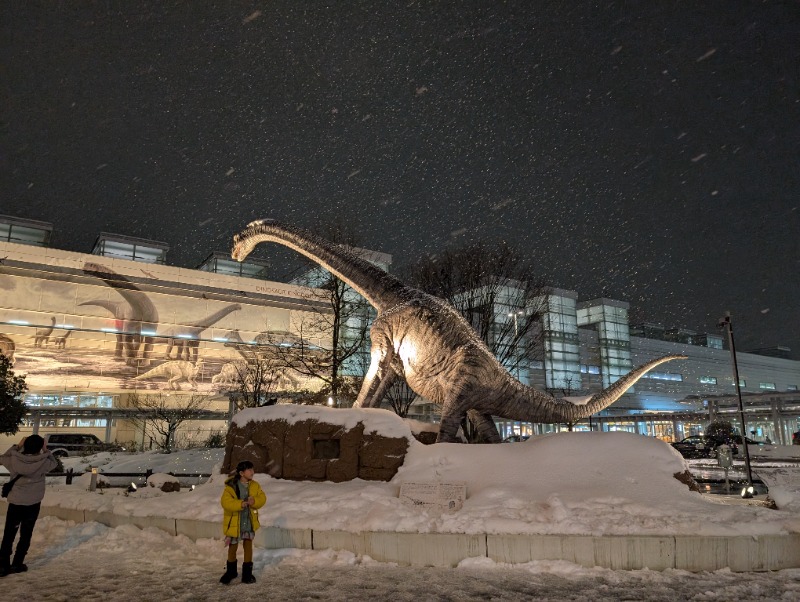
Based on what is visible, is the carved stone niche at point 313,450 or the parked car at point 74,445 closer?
the carved stone niche at point 313,450

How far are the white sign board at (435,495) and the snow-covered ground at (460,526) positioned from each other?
0.49ft

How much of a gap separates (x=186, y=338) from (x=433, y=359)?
33632mm

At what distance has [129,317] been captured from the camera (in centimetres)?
3769

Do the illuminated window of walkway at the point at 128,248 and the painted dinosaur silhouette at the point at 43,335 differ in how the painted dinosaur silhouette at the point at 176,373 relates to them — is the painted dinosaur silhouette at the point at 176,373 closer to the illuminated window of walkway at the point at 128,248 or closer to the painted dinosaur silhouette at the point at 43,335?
the painted dinosaur silhouette at the point at 43,335

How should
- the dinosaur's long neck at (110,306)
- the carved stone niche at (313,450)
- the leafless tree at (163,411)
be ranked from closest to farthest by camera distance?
the carved stone niche at (313,450) < the leafless tree at (163,411) < the dinosaur's long neck at (110,306)

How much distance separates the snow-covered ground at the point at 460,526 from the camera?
17.5 ft

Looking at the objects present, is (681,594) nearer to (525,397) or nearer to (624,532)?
(624,532)

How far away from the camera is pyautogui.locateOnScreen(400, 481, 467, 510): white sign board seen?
7.11 meters

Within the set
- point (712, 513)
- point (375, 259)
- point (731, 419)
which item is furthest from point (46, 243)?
point (731, 419)

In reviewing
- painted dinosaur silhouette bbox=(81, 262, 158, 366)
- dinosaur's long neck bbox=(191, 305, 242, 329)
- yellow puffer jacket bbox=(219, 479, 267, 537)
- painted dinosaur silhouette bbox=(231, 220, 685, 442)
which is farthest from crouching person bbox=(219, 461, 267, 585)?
dinosaur's long neck bbox=(191, 305, 242, 329)

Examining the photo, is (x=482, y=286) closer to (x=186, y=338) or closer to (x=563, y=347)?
(x=186, y=338)

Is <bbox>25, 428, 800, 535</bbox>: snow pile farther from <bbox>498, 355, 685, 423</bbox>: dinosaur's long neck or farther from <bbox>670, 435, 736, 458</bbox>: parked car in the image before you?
Answer: <bbox>670, 435, 736, 458</bbox>: parked car

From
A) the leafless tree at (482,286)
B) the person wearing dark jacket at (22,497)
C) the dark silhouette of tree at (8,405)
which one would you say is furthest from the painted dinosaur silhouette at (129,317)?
the person wearing dark jacket at (22,497)

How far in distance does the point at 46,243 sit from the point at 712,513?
1748 inches
